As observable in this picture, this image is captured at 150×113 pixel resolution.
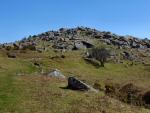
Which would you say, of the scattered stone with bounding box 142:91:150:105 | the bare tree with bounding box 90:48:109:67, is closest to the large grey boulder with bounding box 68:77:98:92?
the scattered stone with bounding box 142:91:150:105

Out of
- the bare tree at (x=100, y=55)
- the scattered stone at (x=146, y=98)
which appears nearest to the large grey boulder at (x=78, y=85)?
the scattered stone at (x=146, y=98)

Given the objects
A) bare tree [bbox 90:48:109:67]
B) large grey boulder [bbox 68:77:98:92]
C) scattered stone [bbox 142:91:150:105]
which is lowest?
scattered stone [bbox 142:91:150:105]

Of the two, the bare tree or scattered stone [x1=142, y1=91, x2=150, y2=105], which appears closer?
scattered stone [x1=142, y1=91, x2=150, y2=105]

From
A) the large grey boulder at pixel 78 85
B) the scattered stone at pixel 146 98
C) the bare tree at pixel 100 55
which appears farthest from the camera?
the bare tree at pixel 100 55

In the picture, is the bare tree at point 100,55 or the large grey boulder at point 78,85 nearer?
the large grey boulder at point 78,85

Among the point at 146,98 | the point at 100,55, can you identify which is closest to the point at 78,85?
the point at 146,98

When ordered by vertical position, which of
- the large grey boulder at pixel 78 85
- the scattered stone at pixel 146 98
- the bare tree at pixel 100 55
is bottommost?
the scattered stone at pixel 146 98

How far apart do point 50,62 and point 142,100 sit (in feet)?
174

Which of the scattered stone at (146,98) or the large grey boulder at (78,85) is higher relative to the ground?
the large grey boulder at (78,85)

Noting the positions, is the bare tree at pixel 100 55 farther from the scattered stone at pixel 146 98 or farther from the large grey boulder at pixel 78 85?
the scattered stone at pixel 146 98

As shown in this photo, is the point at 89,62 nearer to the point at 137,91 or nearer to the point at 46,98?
the point at 137,91

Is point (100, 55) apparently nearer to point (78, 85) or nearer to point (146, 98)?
point (78, 85)

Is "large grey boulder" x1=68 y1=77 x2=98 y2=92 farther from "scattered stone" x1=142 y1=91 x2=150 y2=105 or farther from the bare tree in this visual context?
the bare tree

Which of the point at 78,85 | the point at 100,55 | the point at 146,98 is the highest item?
the point at 100,55
